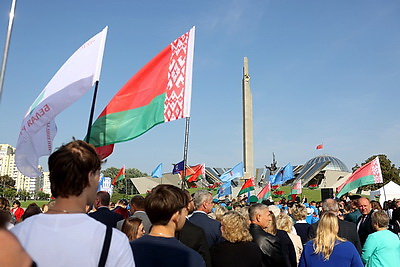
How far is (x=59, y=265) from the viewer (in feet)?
5.78

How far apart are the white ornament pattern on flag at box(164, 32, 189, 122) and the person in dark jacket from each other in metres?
2.22

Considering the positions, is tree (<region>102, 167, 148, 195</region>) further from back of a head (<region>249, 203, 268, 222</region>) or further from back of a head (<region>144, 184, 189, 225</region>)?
back of a head (<region>144, 184, 189, 225</region>)

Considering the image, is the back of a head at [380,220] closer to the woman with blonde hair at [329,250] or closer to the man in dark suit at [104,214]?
the woman with blonde hair at [329,250]

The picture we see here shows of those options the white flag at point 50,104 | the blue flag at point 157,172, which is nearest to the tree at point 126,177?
the blue flag at point 157,172

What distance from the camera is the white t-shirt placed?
1.77 meters

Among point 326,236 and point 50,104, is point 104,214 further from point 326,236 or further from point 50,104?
point 326,236

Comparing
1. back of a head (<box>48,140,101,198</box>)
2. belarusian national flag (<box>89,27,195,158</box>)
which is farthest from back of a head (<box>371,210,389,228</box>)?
back of a head (<box>48,140,101,198</box>)

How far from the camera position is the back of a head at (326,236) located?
405 centimetres

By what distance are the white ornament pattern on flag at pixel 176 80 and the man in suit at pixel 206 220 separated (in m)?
1.53

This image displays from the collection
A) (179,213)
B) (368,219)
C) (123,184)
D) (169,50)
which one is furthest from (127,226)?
(123,184)

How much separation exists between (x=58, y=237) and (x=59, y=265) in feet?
0.41

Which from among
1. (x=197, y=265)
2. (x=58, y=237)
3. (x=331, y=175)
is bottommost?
(x=197, y=265)

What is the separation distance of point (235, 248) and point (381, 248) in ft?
7.25

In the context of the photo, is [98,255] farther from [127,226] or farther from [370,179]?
[370,179]
